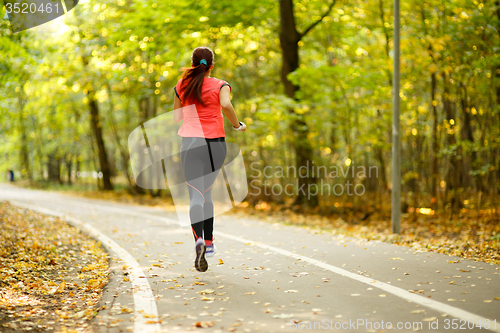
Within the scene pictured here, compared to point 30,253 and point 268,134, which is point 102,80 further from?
point 30,253

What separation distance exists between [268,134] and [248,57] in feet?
20.1

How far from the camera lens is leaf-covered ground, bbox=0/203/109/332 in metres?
3.87

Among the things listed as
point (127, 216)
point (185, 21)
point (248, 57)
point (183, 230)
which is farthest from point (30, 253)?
point (248, 57)

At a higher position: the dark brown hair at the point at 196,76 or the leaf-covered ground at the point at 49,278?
the dark brown hair at the point at 196,76

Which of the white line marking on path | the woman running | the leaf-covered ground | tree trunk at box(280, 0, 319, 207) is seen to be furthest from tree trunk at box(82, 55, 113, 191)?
the woman running

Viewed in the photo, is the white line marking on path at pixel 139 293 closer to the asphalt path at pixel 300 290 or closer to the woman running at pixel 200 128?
the asphalt path at pixel 300 290

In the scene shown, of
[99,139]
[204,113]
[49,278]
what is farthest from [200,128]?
[99,139]

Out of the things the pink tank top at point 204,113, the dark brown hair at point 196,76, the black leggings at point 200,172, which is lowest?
the black leggings at point 200,172

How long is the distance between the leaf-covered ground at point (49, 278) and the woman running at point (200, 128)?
1.44 meters

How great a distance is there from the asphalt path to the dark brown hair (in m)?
2.07

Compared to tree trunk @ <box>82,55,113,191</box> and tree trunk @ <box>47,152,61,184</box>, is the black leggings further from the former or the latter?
tree trunk @ <box>47,152,61,184</box>

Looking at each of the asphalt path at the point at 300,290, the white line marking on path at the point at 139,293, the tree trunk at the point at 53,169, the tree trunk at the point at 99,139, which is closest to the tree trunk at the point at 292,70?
the asphalt path at the point at 300,290

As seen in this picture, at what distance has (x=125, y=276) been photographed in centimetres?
528

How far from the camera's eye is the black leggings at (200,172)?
4.85 metres
